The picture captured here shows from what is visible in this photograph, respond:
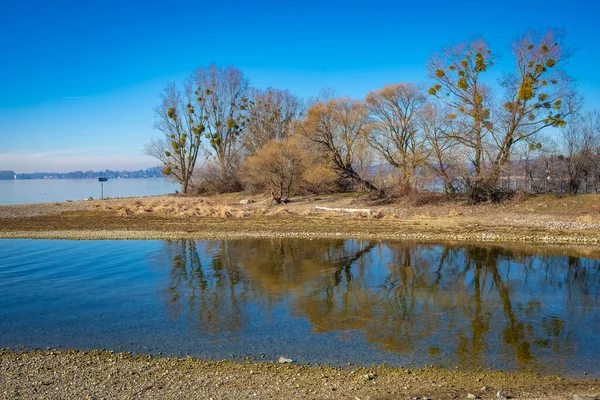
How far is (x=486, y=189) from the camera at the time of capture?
101 feet

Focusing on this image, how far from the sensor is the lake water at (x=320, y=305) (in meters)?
8.72

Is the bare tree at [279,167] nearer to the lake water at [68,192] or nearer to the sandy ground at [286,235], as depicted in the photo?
the sandy ground at [286,235]

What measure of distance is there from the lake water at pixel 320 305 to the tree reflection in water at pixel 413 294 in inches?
1.8

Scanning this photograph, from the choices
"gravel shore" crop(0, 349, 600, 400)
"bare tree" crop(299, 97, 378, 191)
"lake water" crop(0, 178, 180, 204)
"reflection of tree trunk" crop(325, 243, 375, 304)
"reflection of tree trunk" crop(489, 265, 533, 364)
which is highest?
"bare tree" crop(299, 97, 378, 191)

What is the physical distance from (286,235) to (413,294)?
11.9 meters

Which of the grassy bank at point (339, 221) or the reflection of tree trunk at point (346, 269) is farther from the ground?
the grassy bank at point (339, 221)

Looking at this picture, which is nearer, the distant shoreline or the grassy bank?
the distant shoreline

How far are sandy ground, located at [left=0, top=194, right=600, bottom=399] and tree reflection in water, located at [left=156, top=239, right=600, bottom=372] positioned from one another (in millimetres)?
1425

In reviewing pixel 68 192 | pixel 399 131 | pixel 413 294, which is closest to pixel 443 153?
pixel 399 131

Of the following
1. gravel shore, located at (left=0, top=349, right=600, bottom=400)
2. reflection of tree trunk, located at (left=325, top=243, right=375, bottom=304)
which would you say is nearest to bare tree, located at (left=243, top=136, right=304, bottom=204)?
reflection of tree trunk, located at (left=325, top=243, right=375, bottom=304)

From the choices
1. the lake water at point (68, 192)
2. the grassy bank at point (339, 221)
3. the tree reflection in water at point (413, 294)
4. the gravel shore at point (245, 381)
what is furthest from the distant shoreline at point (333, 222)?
the lake water at point (68, 192)

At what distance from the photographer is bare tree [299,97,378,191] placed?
3575 cm

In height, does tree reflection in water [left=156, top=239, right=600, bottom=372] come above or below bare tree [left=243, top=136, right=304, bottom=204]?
below

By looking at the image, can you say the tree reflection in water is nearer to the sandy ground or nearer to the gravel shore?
the gravel shore
